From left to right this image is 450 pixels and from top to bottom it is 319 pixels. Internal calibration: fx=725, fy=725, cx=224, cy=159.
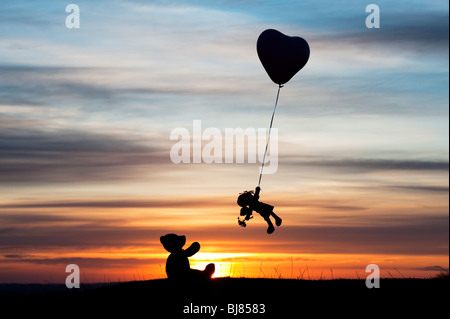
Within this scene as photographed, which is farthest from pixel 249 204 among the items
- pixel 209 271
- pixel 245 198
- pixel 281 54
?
pixel 281 54

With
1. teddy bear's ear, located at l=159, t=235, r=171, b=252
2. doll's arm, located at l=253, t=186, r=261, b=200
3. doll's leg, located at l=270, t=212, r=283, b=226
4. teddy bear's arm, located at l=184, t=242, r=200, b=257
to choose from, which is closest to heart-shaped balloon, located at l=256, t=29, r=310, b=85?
doll's arm, located at l=253, t=186, r=261, b=200

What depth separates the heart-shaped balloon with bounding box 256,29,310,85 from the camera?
2436cm

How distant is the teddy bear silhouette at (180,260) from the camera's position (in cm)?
1900

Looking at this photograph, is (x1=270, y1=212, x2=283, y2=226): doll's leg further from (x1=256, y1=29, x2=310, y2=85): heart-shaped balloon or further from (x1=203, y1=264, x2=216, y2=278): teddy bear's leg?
(x1=256, y1=29, x2=310, y2=85): heart-shaped balloon

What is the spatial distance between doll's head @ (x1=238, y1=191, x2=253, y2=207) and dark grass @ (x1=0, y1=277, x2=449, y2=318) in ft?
7.42

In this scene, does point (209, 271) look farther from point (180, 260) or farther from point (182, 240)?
point (182, 240)

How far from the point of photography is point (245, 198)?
21.9 metres

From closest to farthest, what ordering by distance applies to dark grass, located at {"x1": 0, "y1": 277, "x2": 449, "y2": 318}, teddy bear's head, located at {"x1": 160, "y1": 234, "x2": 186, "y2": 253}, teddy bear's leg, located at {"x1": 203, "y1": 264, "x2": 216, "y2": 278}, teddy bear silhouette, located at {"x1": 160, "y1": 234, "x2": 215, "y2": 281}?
1. dark grass, located at {"x1": 0, "y1": 277, "x2": 449, "y2": 318}
2. teddy bear silhouette, located at {"x1": 160, "y1": 234, "x2": 215, "y2": 281}
3. teddy bear's head, located at {"x1": 160, "y1": 234, "x2": 186, "y2": 253}
4. teddy bear's leg, located at {"x1": 203, "y1": 264, "x2": 216, "y2": 278}
